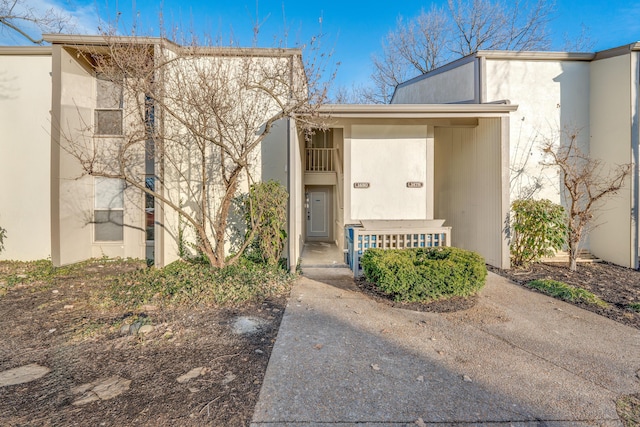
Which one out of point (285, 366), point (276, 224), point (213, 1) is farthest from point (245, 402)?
point (213, 1)

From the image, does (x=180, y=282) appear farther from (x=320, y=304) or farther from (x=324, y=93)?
(x=324, y=93)

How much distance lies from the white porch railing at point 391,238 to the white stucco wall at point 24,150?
7.58 meters

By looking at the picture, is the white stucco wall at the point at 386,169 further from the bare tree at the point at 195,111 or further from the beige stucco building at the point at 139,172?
the bare tree at the point at 195,111

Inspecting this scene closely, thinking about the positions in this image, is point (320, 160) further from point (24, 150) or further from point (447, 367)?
point (447, 367)

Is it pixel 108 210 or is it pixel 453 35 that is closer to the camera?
pixel 108 210

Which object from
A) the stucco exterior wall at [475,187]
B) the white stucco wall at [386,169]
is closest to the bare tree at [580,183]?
the stucco exterior wall at [475,187]

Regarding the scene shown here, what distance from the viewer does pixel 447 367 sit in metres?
3.01

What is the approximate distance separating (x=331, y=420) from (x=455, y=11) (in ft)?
70.4

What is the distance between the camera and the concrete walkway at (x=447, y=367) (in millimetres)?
2350

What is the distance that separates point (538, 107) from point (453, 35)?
12.6 meters

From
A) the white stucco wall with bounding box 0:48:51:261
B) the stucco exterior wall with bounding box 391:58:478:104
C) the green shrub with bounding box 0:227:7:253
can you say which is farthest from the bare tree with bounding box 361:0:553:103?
the green shrub with bounding box 0:227:7:253

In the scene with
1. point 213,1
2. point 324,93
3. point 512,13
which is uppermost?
point 512,13

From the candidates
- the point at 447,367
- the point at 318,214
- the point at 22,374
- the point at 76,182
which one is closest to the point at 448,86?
the point at 318,214

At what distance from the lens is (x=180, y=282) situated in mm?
5469
